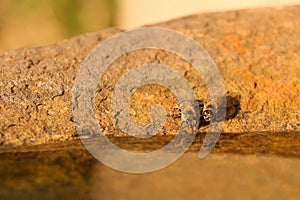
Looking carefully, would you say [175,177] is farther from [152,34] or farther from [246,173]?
[152,34]

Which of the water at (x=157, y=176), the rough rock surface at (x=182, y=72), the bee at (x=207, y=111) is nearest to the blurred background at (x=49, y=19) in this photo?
the rough rock surface at (x=182, y=72)

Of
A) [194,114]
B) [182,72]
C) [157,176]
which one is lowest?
[157,176]

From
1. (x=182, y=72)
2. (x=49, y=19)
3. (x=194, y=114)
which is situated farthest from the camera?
(x=49, y=19)

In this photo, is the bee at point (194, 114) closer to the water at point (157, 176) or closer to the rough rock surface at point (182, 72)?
the rough rock surface at point (182, 72)

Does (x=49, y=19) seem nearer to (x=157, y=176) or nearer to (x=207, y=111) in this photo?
(x=207, y=111)

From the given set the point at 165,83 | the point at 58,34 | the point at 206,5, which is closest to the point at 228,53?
the point at 165,83

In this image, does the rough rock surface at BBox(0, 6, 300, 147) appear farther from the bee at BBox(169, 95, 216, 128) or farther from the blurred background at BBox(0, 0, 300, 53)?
the blurred background at BBox(0, 0, 300, 53)

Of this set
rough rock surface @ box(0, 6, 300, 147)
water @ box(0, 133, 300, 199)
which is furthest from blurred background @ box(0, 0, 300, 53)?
water @ box(0, 133, 300, 199)

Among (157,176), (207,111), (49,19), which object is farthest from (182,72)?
(49,19)
